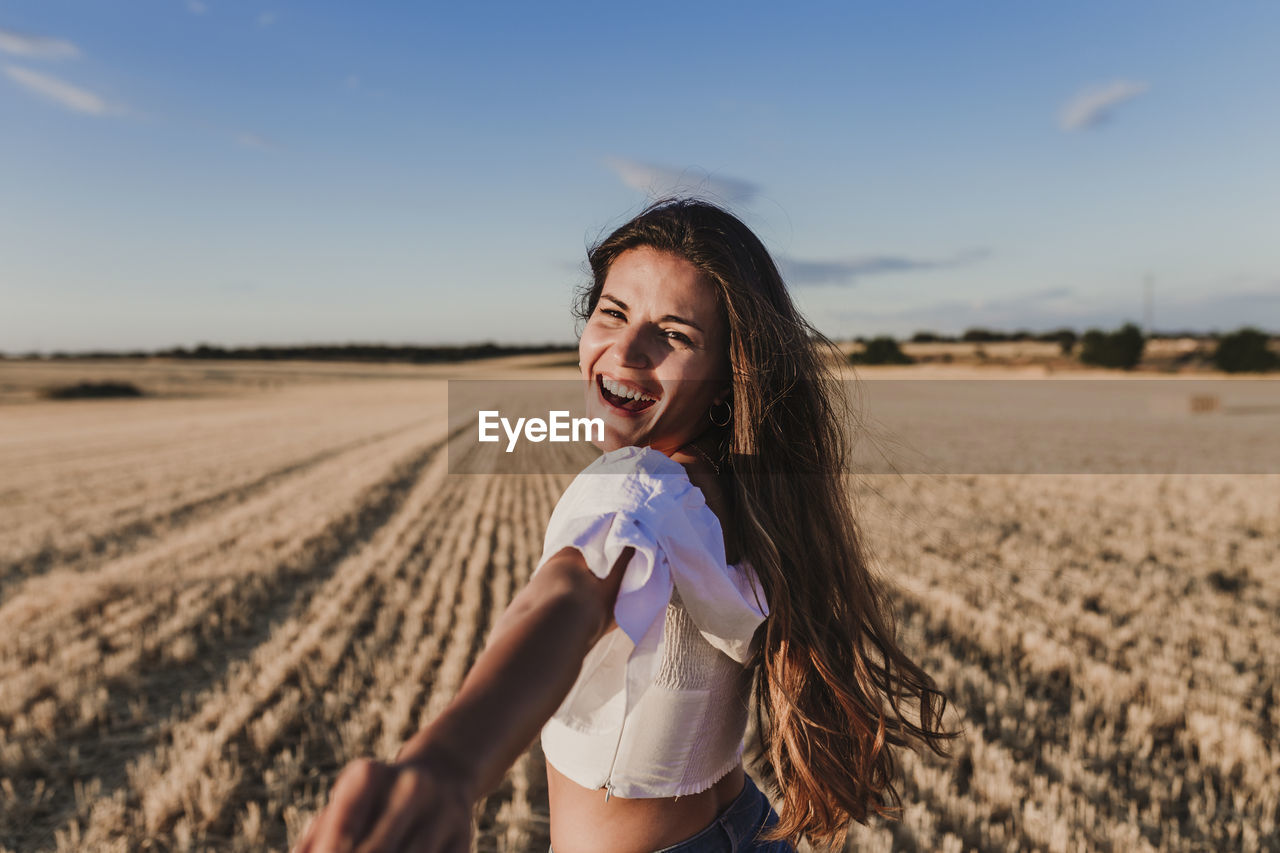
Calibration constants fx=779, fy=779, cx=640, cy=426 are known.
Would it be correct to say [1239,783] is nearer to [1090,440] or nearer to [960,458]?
[960,458]

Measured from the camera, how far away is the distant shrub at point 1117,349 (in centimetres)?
7400

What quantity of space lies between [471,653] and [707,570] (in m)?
5.48

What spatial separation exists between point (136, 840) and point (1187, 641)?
7337 mm

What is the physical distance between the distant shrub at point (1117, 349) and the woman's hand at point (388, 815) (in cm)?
8610

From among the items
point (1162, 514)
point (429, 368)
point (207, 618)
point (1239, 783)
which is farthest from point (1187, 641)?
point (429, 368)

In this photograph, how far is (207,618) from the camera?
7.25m

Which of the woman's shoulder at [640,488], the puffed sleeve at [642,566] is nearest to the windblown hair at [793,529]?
the puffed sleeve at [642,566]

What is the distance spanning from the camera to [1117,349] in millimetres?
74000

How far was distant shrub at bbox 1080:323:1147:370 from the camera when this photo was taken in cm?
7400

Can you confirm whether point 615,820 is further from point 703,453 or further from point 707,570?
point 703,453

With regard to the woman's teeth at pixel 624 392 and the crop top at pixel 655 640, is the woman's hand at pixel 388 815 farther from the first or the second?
the woman's teeth at pixel 624 392

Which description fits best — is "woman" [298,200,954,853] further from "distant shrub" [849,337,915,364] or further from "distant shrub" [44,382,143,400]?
"distant shrub" [849,337,915,364]

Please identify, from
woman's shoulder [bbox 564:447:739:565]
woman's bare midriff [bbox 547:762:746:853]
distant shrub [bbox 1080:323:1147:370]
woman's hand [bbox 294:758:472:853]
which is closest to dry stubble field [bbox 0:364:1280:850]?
woman's bare midriff [bbox 547:762:746:853]

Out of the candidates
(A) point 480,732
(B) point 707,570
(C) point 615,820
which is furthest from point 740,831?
(A) point 480,732
